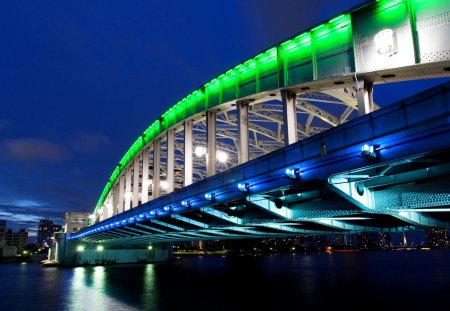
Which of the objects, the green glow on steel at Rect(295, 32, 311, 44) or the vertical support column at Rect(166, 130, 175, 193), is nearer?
the green glow on steel at Rect(295, 32, 311, 44)

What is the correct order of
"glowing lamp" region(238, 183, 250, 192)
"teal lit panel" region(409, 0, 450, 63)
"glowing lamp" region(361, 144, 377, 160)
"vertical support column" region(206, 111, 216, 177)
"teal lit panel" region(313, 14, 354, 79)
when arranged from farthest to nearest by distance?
"vertical support column" region(206, 111, 216, 177), "teal lit panel" region(313, 14, 354, 79), "glowing lamp" region(238, 183, 250, 192), "teal lit panel" region(409, 0, 450, 63), "glowing lamp" region(361, 144, 377, 160)

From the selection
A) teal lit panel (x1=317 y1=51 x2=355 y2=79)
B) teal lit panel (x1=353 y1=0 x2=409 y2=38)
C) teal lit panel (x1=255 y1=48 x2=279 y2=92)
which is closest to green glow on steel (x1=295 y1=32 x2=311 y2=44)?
teal lit panel (x1=317 y1=51 x2=355 y2=79)

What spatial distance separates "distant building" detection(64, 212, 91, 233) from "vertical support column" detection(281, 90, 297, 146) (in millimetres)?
149947

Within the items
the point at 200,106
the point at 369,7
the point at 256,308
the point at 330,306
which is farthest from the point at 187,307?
the point at 369,7

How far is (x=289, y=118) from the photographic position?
28562mm

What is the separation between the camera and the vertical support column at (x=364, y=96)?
23716 millimetres

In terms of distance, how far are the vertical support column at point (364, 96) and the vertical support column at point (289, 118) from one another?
5295mm

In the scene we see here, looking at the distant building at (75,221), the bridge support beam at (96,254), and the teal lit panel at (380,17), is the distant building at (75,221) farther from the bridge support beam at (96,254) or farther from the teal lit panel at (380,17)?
the teal lit panel at (380,17)

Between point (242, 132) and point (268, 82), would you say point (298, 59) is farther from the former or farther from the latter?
point (242, 132)

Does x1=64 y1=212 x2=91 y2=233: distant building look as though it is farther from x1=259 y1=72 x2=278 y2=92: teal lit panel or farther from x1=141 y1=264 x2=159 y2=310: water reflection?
x1=259 y1=72 x2=278 y2=92: teal lit panel

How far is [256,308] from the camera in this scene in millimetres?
30656

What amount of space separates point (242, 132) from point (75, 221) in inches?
5827

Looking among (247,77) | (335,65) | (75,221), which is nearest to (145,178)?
(247,77)

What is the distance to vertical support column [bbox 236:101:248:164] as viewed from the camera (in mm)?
32000
